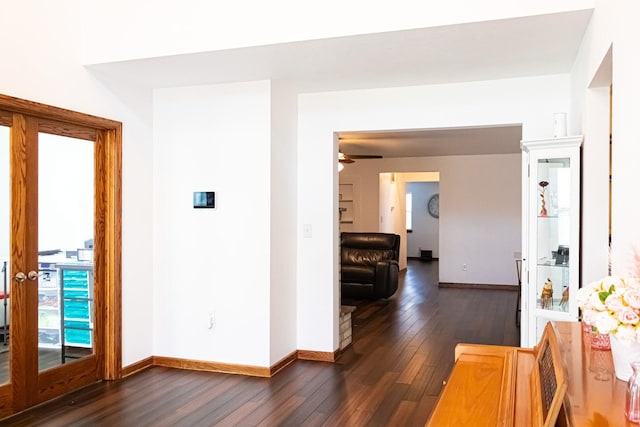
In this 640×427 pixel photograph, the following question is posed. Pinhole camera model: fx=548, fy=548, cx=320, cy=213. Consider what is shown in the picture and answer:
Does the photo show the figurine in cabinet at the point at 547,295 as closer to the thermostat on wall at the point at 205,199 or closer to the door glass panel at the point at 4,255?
the thermostat on wall at the point at 205,199

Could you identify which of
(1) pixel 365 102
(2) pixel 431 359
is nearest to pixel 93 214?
(1) pixel 365 102

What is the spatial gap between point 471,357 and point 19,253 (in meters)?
2.87

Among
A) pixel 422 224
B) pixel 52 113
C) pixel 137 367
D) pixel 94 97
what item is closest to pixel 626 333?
pixel 52 113

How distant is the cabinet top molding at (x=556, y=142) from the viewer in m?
3.34

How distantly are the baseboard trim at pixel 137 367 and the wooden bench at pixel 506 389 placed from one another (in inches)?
119

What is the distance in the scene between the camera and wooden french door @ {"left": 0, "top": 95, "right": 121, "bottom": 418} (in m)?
3.47

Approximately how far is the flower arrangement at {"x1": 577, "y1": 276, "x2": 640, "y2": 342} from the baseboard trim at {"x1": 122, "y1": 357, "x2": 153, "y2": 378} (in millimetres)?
3757

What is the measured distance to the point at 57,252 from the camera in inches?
151

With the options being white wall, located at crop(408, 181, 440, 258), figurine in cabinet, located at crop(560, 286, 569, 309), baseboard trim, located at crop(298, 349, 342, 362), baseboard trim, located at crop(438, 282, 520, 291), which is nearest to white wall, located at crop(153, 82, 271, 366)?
baseboard trim, located at crop(298, 349, 342, 362)

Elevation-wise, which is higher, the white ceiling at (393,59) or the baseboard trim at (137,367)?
the white ceiling at (393,59)

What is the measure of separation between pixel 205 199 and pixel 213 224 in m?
0.21

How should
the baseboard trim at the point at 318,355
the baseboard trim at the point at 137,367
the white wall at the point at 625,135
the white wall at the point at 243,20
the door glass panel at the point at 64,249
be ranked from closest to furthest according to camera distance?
the white wall at the point at 625,135 → the white wall at the point at 243,20 → the door glass panel at the point at 64,249 → the baseboard trim at the point at 137,367 → the baseboard trim at the point at 318,355

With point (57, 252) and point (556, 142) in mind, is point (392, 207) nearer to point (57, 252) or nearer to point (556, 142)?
point (556, 142)

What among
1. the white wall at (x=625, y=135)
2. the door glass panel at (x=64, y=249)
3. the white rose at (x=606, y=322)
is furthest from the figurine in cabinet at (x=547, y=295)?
the door glass panel at (x=64, y=249)
